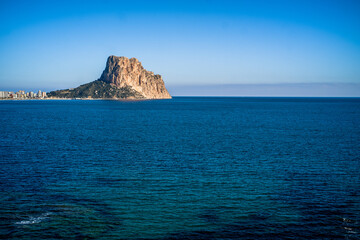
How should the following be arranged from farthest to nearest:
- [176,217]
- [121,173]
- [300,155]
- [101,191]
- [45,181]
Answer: [300,155] → [121,173] → [45,181] → [101,191] → [176,217]

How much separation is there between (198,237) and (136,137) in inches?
1915

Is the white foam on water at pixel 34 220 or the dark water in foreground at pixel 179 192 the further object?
the white foam on water at pixel 34 220

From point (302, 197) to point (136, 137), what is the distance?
45.4 m

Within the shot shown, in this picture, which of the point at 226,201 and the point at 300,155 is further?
the point at 300,155

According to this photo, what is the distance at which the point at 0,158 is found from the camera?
43.7m

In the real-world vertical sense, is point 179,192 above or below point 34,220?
above

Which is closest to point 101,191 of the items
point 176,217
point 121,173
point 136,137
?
point 121,173

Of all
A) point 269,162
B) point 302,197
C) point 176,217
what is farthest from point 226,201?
point 269,162

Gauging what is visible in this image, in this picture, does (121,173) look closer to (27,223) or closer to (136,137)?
(27,223)

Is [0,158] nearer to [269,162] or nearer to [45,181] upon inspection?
[45,181]

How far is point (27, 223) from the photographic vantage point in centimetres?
2317

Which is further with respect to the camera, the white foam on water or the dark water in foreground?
the white foam on water

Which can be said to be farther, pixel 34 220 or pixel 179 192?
pixel 179 192

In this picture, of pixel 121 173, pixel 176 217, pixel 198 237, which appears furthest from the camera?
pixel 121 173
